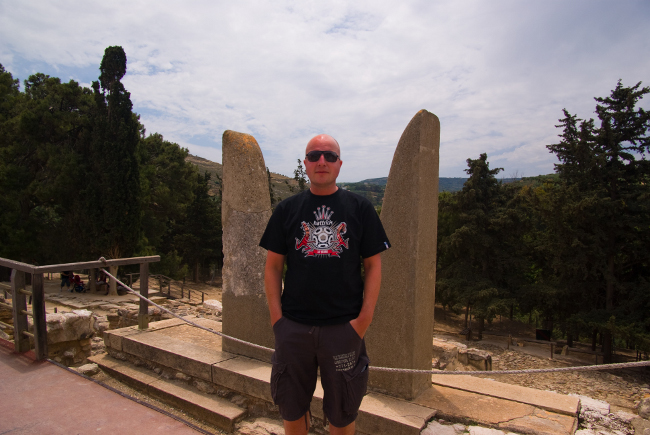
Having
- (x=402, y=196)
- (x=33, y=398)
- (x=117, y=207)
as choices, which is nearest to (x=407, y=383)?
(x=402, y=196)

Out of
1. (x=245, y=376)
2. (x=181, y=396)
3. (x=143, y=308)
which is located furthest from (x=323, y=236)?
(x=143, y=308)

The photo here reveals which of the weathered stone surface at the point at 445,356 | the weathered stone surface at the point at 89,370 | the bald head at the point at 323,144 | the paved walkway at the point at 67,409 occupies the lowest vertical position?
the weathered stone surface at the point at 445,356

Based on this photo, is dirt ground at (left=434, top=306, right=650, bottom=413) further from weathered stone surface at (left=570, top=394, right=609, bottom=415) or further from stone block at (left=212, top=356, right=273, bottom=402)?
stone block at (left=212, top=356, right=273, bottom=402)

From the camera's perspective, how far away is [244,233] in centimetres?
438

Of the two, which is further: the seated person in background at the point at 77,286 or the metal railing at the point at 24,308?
the seated person in background at the point at 77,286

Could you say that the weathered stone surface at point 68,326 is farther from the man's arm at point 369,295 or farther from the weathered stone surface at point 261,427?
the man's arm at point 369,295

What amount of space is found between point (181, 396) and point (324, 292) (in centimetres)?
295

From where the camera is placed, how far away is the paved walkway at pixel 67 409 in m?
2.70

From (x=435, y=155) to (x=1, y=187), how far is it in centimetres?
1902

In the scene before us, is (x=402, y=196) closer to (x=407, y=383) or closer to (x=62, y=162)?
(x=407, y=383)

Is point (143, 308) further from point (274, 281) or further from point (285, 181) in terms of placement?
point (285, 181)

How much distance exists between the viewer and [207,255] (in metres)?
24.3

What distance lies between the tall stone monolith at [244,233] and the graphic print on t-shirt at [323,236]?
243cm

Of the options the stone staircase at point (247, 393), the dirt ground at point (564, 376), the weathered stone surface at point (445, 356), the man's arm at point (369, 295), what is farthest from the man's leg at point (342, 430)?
the dirt ground at point (564, 376)
